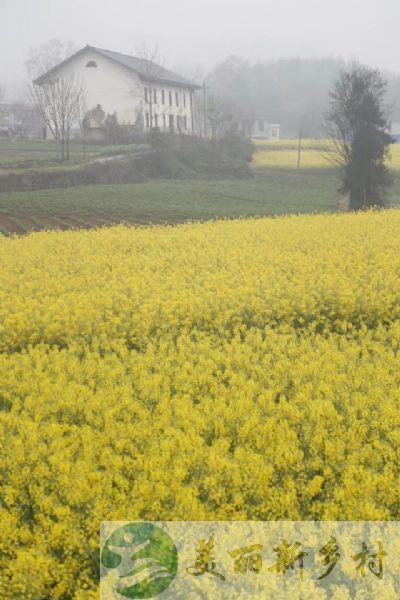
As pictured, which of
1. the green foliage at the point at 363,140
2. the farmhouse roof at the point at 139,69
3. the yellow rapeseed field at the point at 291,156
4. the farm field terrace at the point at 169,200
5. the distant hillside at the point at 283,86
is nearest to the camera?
the farm field terrace at the point at 169,200

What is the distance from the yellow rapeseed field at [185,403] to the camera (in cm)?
466

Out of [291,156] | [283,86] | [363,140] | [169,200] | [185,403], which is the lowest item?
[185,403]

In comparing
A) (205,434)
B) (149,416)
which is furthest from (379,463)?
(149,416)

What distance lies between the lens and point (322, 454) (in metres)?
5.50

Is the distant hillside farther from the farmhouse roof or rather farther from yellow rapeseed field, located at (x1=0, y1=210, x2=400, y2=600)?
yellow rapeseed field, located at (x1=0, y1=210, x2=400, y2=600)

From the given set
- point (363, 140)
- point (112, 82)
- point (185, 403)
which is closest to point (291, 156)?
point (112, 82)

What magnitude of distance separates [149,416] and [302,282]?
5.80 metres

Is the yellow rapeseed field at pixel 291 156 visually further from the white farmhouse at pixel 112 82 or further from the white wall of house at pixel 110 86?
the white wall of house at pixel 110 86

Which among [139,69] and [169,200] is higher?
[139,69]

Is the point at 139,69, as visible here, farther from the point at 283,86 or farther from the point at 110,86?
the point at 283,86

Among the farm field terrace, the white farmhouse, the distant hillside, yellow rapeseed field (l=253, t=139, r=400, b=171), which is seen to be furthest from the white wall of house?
the distant hillside

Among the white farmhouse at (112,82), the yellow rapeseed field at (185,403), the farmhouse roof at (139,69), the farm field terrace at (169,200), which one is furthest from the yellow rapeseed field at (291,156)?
the yellow rapeseed field at (185,403)

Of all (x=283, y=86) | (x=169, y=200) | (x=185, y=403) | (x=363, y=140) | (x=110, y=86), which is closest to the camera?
(x=185, y=403)

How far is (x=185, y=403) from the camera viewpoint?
21.2 ft
